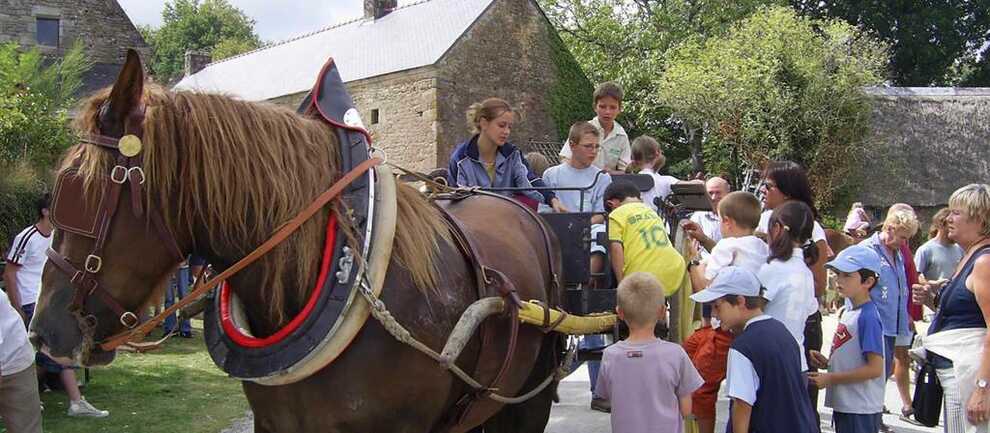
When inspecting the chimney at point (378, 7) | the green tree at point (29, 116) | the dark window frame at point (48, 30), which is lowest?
the green tree at point (29, 116)

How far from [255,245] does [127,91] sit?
0.56m

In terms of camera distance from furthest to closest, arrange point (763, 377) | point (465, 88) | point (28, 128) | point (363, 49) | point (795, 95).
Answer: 1. point (363, 49)
2. point (465, 88)
3. point (795, 95)
4. point (28, 128)
5. point (763, 377)

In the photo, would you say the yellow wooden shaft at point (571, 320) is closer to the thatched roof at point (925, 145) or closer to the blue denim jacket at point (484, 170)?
the blue denim jacket at point (484, 170)

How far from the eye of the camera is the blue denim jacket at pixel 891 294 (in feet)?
20.6

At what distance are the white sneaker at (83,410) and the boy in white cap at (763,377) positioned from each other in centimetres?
504

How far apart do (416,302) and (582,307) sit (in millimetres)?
1334

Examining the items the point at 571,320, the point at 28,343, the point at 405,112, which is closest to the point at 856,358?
the point at 571,320

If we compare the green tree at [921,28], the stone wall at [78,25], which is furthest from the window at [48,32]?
the green tree at [921,28]

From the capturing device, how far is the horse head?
7.22 feet

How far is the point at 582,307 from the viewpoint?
145 inches

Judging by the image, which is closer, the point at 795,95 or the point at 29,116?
the point at 29,116

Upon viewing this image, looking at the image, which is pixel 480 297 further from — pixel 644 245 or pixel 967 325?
pixel 967 325

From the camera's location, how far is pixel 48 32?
27250 millimetres

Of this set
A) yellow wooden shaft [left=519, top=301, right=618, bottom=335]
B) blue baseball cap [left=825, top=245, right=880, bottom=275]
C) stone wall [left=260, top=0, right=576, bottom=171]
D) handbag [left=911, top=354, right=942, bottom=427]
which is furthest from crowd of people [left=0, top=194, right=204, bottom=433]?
stone wall [left=260, top=0, right=576, bottom=171]
